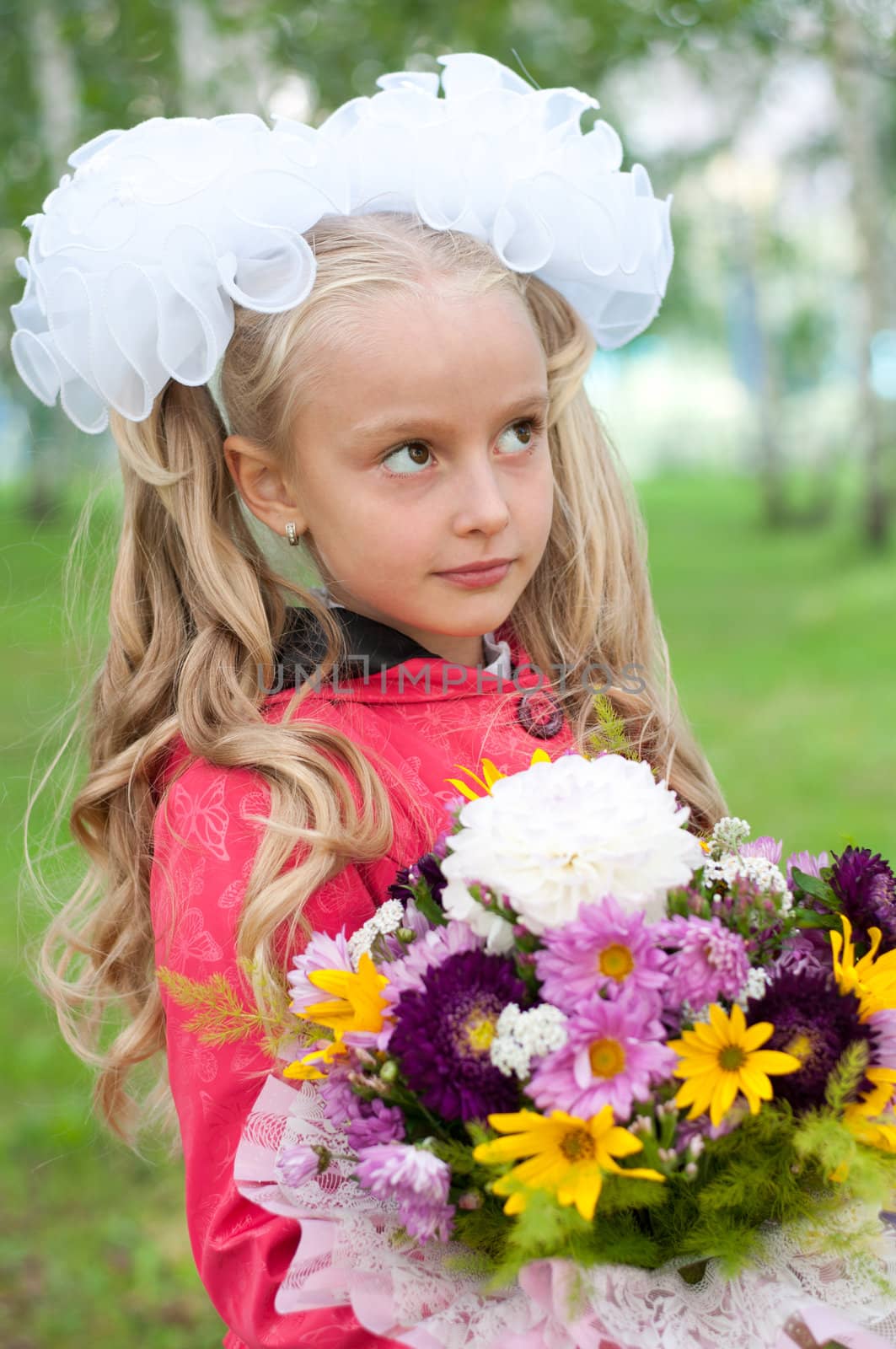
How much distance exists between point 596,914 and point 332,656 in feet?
2.53

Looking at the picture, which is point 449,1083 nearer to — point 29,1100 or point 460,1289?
point 460,1289

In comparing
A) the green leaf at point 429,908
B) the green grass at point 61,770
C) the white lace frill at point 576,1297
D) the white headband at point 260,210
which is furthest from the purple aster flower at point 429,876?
the green grass at point 61,770

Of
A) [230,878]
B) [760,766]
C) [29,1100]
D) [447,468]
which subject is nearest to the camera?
[230,878]

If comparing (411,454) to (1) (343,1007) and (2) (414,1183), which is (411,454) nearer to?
(1) (343,1007)

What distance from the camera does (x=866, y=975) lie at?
1423 mm

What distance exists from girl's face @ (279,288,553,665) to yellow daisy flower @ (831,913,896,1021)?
2.33ft

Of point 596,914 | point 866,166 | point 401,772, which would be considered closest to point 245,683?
point 401,772

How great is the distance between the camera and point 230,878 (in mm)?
1696

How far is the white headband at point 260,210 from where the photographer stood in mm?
1763

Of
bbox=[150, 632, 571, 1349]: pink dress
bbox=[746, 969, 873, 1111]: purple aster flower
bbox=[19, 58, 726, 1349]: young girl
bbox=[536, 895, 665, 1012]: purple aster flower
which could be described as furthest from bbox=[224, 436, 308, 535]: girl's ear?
bbox=[746, 969, 873, 1111]: purple aster flower

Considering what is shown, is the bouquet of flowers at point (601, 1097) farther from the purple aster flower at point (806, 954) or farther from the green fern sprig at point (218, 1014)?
the green fern sprig at point (218, 1014)

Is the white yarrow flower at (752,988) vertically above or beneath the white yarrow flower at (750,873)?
beneath

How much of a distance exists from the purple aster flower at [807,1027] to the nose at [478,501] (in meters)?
0.74

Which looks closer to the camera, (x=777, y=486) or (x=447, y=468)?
(x=447, y=468)
